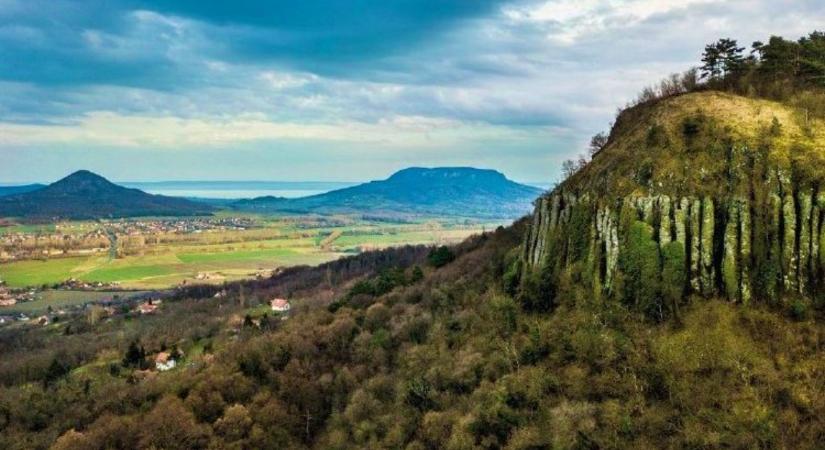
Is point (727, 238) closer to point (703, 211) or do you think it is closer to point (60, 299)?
point (703, 211)

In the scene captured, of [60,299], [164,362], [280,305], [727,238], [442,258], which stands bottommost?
[60,299]

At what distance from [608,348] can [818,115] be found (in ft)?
95.6

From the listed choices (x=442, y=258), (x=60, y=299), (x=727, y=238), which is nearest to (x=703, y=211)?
(x=727, y=238)

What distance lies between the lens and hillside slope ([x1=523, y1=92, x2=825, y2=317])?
4575cm

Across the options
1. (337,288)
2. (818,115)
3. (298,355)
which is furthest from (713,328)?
(337,288)

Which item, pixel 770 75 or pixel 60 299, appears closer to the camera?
pixel 770 75

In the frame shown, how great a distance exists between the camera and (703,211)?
48.9 m

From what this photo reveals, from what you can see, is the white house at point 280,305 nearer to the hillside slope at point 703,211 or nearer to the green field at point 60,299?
the green field at point 60,299

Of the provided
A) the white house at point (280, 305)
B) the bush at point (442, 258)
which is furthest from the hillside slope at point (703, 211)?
the white house at point (280, 305)

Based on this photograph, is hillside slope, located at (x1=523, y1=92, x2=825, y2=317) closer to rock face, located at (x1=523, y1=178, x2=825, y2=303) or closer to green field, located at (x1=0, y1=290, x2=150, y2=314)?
rock face, located at (x1=523, y1=178, x2=825, y2=303)

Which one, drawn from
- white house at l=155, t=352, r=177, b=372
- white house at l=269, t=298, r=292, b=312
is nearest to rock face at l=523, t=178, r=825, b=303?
white house at l=155, t=352, r=177, b=372

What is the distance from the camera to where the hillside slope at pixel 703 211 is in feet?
150

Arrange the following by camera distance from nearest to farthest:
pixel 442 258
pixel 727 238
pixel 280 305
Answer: pixel 727 238 → pixel 442 258 → pixel 280 305

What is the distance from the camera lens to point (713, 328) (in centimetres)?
4438
